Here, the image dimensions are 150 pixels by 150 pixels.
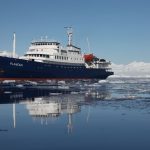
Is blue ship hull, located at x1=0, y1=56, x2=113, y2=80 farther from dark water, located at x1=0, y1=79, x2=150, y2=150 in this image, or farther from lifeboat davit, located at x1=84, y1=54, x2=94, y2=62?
dark water, located at x1=0, y1=79, x2=150, y2=150

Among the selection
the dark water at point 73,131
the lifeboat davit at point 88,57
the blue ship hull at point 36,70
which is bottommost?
the dark water at point 73,131

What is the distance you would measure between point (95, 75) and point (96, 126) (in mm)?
54600

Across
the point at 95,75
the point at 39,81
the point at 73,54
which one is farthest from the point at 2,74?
the point at 95,75

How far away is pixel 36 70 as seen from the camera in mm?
49844

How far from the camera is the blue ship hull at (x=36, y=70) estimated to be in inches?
1855

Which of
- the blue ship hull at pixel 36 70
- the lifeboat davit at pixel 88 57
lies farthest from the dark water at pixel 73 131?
the lifeboat davit at pixel 88 57

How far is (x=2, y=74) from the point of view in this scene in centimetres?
4669

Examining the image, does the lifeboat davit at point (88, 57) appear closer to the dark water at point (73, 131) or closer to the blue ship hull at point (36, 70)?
the blue ship hull at point (36, 70)

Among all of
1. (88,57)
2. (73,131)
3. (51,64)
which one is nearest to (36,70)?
Result: (51,64)

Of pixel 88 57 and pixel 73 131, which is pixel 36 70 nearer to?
pixel 88 57

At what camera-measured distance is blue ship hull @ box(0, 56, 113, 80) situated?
47.1 metres

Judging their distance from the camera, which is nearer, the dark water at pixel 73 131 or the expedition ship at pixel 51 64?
the dark water at pixel 73 131

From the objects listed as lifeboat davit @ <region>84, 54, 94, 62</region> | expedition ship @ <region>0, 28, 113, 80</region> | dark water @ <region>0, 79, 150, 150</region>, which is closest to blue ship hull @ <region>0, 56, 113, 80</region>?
expedition ship @ <region>0, 28, 113, 80</region>

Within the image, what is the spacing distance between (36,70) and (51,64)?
413cm
